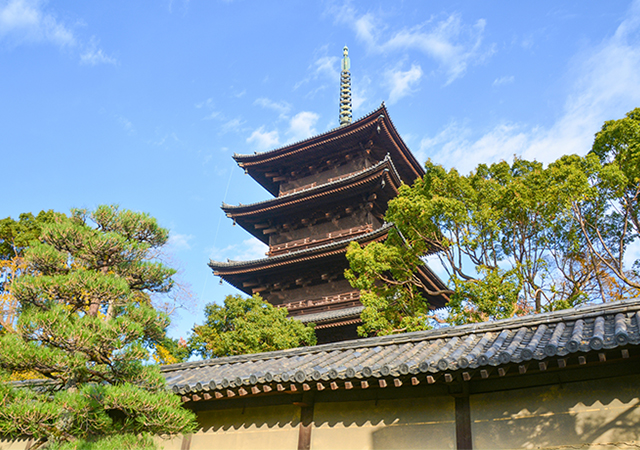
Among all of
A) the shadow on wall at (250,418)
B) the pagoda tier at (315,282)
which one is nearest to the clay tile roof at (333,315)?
the pagoda tier at (315,282)

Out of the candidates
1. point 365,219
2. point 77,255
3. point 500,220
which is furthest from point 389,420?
point 365,219

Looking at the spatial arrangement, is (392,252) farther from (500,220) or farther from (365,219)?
(365,219)

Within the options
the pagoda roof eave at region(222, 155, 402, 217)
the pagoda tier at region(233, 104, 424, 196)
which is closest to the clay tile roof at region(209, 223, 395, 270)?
the pagoda roof eave at region(222, 155, 402, 217)

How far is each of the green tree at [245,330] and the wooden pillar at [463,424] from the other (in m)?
9.77

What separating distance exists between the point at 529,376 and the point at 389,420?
6.68 ft

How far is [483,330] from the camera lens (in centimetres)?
758

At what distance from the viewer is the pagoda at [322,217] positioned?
19469 mm

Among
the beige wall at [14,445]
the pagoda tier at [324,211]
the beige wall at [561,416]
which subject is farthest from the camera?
the pagoda tier at [324,211]

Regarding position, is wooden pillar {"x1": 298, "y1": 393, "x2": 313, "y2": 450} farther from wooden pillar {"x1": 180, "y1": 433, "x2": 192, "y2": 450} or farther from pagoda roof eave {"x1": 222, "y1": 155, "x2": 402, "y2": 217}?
pagoda roof eave {"x1": 222, "y1": 155, "x2": 402, "y2": 217}

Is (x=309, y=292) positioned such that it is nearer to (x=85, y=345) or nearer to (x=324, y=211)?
(x=324, y=211)

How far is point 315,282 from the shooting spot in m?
20.8

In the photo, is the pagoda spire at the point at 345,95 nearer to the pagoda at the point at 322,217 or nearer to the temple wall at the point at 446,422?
the pagoda at the point at 322,217

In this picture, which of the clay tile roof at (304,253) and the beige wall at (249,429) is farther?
the clay tile roof at (304,253)

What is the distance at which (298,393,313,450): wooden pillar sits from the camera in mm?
7211
